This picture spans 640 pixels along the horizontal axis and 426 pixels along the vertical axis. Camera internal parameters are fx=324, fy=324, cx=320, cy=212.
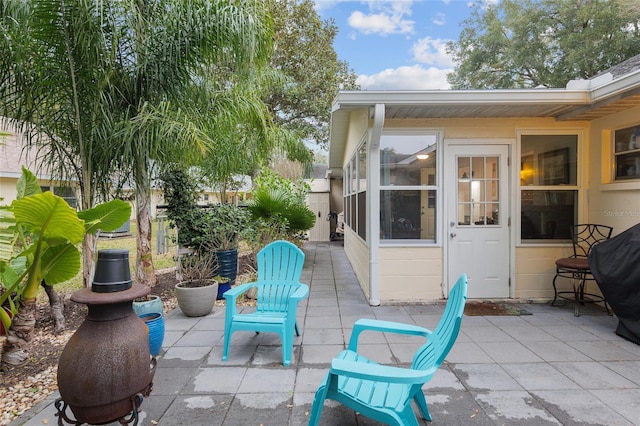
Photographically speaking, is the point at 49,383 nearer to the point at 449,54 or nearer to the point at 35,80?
the point at 35,80

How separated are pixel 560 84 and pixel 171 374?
18.0 metres

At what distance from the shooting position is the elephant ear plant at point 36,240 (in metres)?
1.86

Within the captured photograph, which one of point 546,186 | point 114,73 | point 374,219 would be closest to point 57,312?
point 114,73

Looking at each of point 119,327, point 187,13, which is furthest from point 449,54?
point 119,327

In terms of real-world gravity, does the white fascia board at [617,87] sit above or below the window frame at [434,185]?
above

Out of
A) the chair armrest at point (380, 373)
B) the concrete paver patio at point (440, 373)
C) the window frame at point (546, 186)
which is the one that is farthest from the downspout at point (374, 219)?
the chair armrest at point (380, 373)

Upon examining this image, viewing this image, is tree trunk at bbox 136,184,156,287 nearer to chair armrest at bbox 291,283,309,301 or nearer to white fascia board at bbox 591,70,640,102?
chair armrest at bbox 291,283,309,301

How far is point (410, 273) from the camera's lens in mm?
4500

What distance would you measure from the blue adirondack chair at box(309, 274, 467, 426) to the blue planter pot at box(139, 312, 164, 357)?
166cm

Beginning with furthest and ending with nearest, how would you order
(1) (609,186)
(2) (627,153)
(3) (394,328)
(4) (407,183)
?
(4) (407,183)
(1) (609,186)
(2) (627,153)
(3) (394,328)

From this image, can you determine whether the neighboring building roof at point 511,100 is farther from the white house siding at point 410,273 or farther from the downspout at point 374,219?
the white house siding at point 410,273

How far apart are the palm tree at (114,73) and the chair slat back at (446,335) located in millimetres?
3208

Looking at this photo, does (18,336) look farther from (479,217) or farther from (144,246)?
(479,217)

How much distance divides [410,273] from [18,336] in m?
4.13
